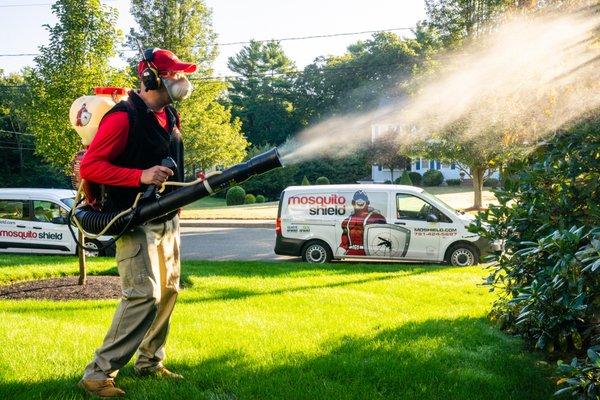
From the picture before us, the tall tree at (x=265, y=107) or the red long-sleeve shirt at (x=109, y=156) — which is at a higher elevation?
the tall tree at (x=265, y=107)

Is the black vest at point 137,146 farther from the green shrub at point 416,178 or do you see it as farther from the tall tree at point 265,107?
the tall tree at point 265,107

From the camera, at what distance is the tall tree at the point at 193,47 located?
91.7 feet

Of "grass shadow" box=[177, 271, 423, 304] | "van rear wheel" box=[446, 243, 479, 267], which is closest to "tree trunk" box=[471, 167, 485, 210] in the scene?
"van rear wheel" box=[446, 243, 479, 267]

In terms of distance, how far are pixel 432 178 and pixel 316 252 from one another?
39280mm

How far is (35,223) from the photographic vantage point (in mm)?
14508

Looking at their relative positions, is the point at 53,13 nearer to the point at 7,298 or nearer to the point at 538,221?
the point at 7,298

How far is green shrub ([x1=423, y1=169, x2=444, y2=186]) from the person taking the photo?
165ft

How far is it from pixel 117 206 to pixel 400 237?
9.18m

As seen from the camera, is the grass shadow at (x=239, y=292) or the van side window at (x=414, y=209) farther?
the van side window at (x=414, y=209)

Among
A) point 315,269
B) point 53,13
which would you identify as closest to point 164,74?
point 315,269

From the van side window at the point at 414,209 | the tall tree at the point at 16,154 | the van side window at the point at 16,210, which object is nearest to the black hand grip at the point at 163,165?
the van side window at the point at 414,209

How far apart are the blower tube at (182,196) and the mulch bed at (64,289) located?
4.17 m

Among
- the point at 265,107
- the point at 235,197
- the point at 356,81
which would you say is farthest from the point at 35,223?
the point at 356,81

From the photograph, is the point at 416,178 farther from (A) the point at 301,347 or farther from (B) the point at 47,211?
(A) the point at 301,347
